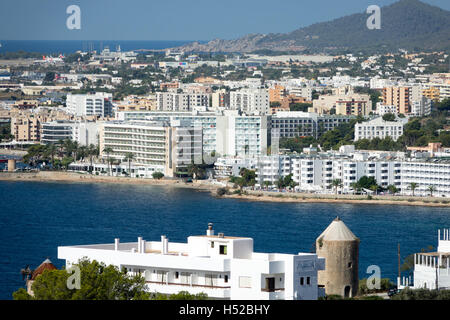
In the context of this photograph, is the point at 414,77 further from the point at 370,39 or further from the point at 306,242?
the point at 306,242

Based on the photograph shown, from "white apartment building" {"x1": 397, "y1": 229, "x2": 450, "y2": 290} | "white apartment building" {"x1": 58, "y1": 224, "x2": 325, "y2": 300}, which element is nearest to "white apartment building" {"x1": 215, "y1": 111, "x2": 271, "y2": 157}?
"white apartment building" {"x1": 397, "y1": 229, "x2": 450, "y2": 290}

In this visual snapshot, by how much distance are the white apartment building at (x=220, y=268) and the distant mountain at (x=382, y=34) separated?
84603 millimetres

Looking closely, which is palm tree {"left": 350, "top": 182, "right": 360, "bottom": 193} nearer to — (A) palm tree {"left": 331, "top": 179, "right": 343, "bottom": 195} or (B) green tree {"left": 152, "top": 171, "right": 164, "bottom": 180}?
(A) palm tree {"left": 331, "top": 179, "right": 343, "bottom": 195}

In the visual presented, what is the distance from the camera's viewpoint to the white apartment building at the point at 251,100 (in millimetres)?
52500

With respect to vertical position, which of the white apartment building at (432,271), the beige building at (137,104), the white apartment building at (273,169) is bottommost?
the white apartment building at (273,169)

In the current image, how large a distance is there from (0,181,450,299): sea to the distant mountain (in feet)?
210

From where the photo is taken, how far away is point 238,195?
1296 inches

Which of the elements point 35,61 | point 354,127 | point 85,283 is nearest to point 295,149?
point 354,127

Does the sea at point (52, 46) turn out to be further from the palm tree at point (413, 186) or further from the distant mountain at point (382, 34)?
the palm tree at point (413, 186)

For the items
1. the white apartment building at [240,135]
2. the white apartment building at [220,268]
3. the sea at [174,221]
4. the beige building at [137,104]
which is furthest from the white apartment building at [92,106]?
the white apartment building at [220,268]

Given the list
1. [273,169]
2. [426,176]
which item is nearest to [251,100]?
[273,169]

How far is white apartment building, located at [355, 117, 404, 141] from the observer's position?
43.3m

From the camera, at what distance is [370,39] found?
110 m
